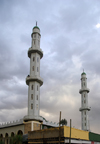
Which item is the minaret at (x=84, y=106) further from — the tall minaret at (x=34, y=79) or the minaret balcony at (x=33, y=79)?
the minaret balcony at (x=33, y=79)

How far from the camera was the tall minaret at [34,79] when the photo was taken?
5399 centimetres

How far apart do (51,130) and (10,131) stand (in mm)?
24580

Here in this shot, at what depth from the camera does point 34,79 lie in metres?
56.6

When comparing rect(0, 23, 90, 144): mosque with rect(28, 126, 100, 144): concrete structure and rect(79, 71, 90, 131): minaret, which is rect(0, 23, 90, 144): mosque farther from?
rect(79, 71, 90, 131): minaret

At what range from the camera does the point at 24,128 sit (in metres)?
52.0

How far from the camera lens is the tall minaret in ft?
177

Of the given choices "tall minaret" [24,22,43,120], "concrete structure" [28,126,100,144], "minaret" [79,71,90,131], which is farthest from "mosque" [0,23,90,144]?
"minaret" [79,71,90,131]

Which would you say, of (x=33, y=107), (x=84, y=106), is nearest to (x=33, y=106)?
(x=33, y=107)

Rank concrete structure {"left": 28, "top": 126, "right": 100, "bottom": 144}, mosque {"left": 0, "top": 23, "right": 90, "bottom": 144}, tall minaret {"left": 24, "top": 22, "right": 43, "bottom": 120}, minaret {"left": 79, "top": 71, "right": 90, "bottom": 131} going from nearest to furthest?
concrete structure {"left": 28, "top": 126, "right": 100, "bottom": 144} → mosque {"left": 0, "top": 23, "right": 90, "bottom": 144} → tall minaret {"left": 24, "top": 22, "right": 43, "bottom": 120} → minaret {"left": 79, "top": 71, "right": 90, "bottom": 131}

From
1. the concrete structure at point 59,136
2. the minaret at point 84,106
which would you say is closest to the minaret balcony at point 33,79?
the concrete structure at point 59,136

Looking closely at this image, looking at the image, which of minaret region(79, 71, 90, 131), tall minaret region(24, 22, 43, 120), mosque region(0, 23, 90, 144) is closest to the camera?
mosque region(0, 23, 90, 144)

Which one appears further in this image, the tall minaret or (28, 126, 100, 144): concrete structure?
the tall minaret

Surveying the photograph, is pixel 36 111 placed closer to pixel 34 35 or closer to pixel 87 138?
pixel 87 138

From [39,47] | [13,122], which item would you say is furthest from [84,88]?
[13,122]
